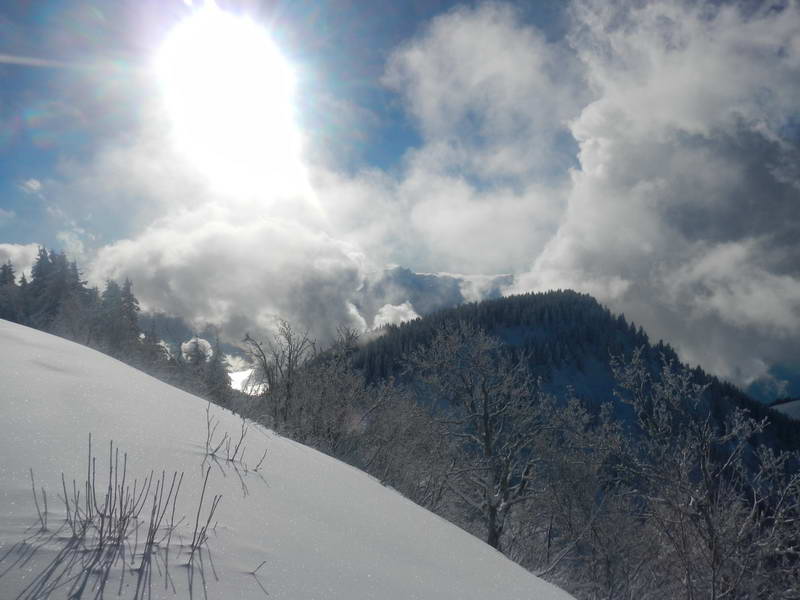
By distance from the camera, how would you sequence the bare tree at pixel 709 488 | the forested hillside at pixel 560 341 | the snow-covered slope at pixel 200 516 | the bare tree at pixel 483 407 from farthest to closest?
the forested hillside at pixel 560 341, the bare tree at pixel 483 407, the bare tree at pixel 709 488, the snow-covered slope at pixel 200 516

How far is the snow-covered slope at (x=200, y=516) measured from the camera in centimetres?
203

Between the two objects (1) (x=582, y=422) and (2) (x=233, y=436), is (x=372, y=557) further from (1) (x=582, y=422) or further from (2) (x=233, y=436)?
(1) (x=582, y=422)

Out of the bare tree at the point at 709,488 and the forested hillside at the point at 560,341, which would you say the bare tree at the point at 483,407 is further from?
the forested hillside at the point at 560,341

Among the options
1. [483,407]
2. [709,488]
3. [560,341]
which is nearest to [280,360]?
[483,407]

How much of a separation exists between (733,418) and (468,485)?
1065cm

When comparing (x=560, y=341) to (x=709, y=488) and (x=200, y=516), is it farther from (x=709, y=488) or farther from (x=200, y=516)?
(x=200, y=516)

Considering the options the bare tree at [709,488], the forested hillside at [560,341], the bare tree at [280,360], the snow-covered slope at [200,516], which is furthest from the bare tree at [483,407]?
the forested hillside at [560,341]

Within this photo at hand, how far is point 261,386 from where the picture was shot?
17.0 m

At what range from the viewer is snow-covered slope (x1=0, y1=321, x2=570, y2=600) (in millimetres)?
2029

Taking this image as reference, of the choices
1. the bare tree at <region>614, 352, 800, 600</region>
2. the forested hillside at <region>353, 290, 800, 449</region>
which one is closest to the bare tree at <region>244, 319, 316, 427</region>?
the bare tree at <region>614, 352, 800, 600</region>

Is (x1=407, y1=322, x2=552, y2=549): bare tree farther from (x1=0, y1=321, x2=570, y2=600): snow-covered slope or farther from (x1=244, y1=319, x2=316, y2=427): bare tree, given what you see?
(x1=0, y1=321, x2=570, y2=600): snow-covered slope

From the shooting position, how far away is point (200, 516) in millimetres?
2729

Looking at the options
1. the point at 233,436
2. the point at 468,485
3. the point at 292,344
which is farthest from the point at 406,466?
the point at 233,436

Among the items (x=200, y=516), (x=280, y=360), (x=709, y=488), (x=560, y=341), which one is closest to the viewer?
(x=200, y=516)
